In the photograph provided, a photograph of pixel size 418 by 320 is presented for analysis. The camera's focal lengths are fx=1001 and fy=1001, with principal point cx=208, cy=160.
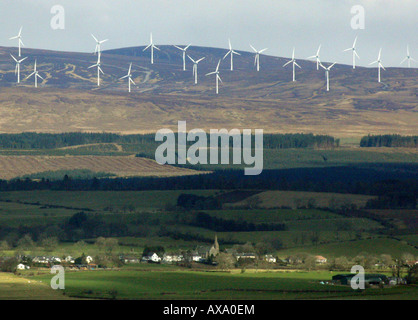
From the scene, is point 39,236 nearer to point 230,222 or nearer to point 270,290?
point 230,222

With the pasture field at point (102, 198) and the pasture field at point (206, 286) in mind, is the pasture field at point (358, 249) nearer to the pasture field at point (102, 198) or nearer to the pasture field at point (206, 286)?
the pasture field at point (206, 286)

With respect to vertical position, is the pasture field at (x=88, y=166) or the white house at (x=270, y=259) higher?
the pasture field at (x=88, y=166)

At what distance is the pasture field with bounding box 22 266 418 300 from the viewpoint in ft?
206

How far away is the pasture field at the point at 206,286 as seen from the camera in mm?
62781

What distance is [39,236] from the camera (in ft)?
317

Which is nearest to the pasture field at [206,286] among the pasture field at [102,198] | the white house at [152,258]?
the white house at [152,258]

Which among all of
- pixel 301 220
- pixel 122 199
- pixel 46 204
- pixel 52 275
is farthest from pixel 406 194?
pixel 52 275

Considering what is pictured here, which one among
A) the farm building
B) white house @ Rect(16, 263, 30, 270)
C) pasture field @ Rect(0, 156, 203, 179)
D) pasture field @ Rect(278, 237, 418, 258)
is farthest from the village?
pasture field @ Rect(0, 156, 203, 179)

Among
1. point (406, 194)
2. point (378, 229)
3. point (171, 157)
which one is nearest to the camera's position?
point (378, 229)

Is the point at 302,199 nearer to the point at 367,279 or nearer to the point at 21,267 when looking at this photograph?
the point at 21,267

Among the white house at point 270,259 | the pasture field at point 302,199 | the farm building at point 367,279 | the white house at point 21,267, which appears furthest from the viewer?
the pasture field at point 302,199

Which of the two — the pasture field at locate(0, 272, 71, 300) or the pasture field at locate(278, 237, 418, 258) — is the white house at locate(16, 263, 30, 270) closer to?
the pasture field at locate(0, 272, 71, 300)

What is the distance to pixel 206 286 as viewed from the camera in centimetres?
6750
